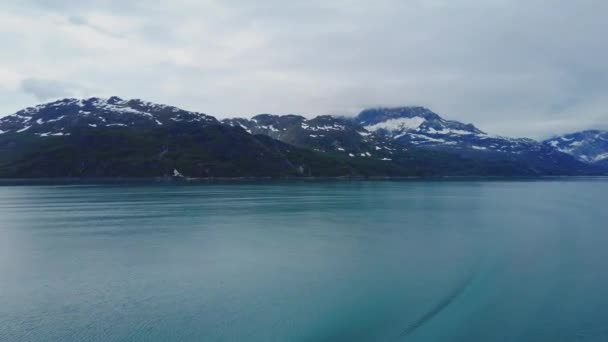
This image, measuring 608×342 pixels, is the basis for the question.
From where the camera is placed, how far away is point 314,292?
25609 millimetres

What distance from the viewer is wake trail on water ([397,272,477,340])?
2011 centimetres

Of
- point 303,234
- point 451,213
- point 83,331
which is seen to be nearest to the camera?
point 83,331

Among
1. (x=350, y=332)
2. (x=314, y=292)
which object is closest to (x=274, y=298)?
(x=314, y=292)

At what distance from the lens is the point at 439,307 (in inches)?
908

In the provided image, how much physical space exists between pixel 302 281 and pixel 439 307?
28.3 feet

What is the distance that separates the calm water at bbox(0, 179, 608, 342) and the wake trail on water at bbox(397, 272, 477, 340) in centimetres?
11

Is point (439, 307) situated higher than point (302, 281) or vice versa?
point (302, 281)

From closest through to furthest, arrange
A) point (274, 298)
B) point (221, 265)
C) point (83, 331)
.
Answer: point (83, 331) < point (274, 298) < point (221, 265)

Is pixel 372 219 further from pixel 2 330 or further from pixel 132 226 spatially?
pixel 2 330

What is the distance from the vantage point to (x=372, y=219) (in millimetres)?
60938

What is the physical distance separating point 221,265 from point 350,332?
14900mm

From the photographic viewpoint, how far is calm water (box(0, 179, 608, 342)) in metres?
20.1

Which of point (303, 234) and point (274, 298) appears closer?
point (274, 298)

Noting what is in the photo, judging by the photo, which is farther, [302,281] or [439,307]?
[302,281]
